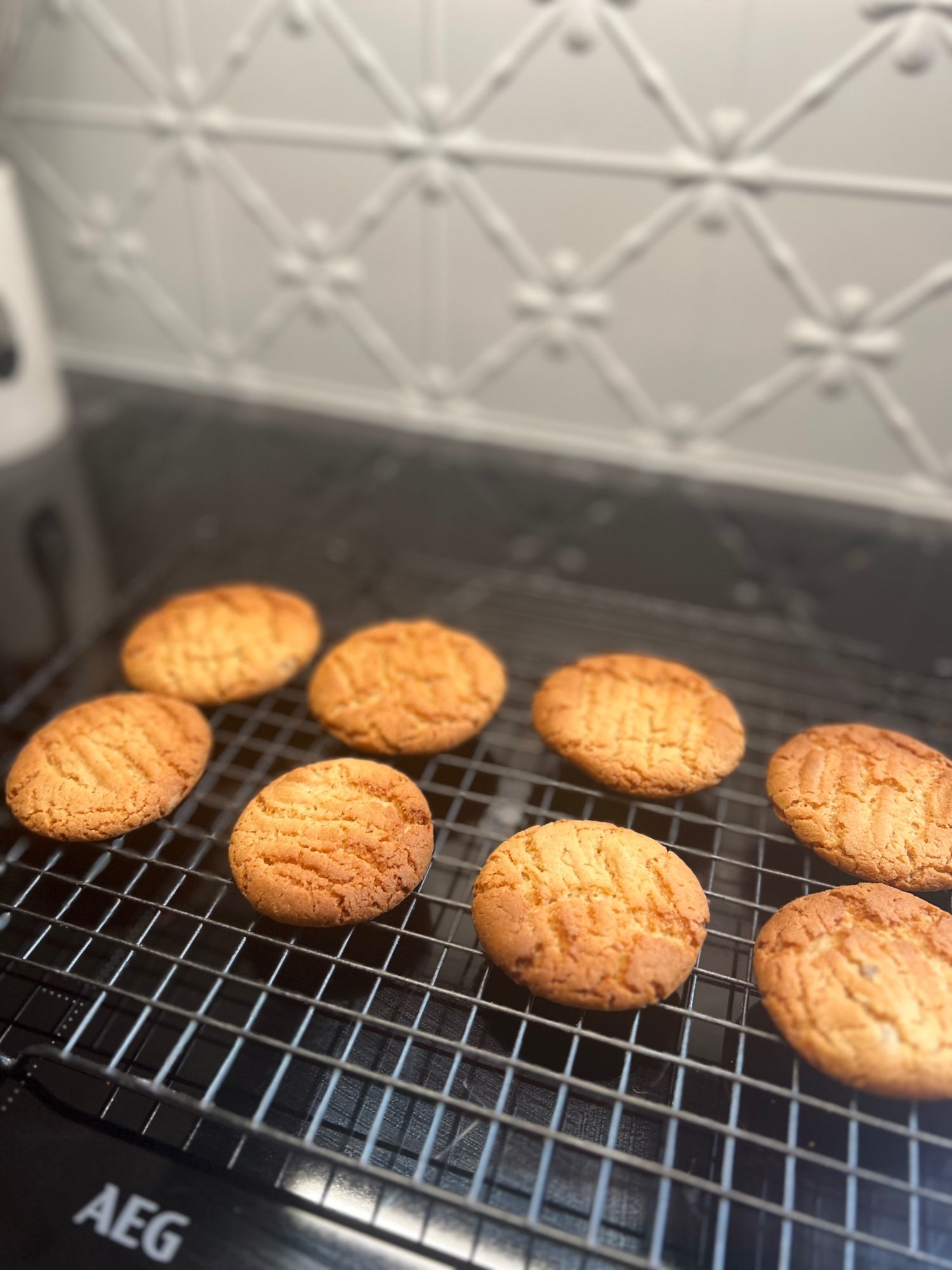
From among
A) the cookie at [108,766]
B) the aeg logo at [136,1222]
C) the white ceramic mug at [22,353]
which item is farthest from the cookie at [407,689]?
the white ceramic mug at [22,353]

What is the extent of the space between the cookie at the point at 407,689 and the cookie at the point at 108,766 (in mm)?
163

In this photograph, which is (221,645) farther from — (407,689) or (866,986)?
(866,986)

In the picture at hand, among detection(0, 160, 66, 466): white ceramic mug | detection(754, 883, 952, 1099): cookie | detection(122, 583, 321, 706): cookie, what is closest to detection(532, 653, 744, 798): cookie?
detection(754, 883, 952, 1099): cookie

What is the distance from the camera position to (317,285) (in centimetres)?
→ 160

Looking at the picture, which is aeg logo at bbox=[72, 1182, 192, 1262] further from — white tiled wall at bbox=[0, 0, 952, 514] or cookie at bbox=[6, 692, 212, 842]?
white tiled wall at bbox=[0, 0, 952, 514]

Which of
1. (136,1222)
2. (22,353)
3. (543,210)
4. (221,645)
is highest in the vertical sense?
(543,210)

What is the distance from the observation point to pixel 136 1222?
2.40 feet

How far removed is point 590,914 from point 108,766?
54cm

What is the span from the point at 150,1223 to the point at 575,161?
1.36 m

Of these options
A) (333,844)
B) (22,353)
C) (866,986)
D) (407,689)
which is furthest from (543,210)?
(866,986)

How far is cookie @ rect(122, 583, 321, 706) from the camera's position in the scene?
3.83ft

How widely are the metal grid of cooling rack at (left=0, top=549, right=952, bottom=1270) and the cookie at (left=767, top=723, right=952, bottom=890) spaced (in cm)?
4

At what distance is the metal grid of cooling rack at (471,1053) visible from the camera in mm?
721

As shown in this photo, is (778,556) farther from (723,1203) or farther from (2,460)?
(2,460)
